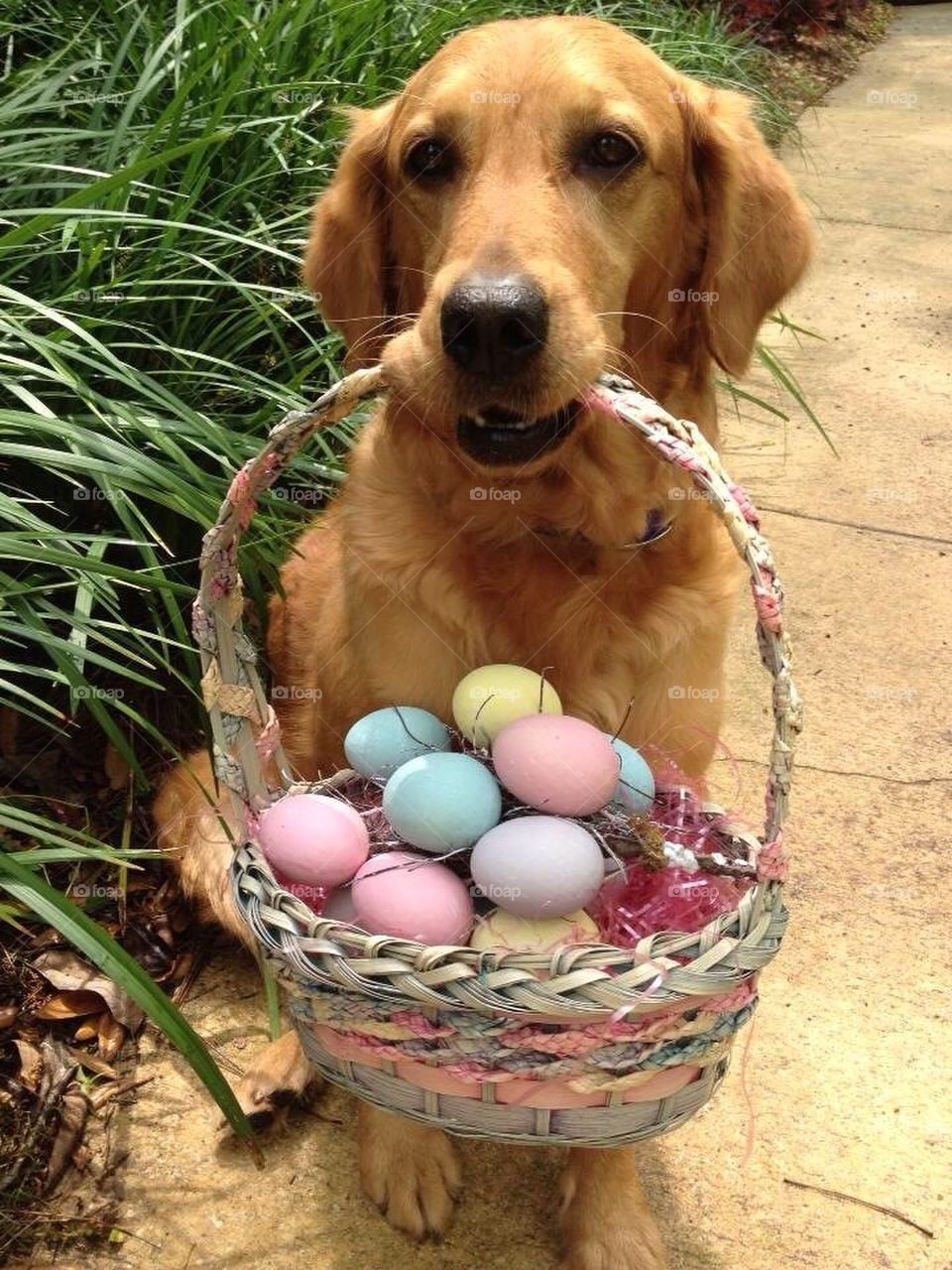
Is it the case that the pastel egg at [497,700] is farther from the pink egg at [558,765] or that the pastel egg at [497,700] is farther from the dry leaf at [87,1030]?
the dry leaf at [87,1030]

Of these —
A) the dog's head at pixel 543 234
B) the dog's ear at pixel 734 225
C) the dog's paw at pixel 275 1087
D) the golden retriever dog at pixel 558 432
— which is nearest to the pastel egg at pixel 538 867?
the golden retriever dog at pixel 558 432

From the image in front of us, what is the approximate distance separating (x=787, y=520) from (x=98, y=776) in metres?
2.41

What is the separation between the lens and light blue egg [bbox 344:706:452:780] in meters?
1.87

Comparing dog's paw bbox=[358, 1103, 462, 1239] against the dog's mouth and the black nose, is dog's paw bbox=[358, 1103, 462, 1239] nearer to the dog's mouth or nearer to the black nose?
the dog's mouth

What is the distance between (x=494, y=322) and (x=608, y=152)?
58cm

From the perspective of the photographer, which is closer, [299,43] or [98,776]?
[98,776]

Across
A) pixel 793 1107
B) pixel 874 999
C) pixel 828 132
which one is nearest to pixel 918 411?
pixel 874 999

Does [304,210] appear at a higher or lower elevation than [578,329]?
lower

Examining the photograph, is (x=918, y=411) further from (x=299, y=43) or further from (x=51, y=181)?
(x=51, y=181)

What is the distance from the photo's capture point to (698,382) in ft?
7.79

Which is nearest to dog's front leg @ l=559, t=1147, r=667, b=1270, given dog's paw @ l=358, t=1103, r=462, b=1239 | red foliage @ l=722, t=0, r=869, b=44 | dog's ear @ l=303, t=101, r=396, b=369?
dog's paw @ l=358, t=1103, r=462, b=1239

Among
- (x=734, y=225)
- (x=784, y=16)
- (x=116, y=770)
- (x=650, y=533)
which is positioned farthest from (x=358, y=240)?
(x=784, y=16)

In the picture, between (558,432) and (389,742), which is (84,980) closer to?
(389,742)

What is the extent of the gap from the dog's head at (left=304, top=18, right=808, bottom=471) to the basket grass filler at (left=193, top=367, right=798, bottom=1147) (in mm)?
150
